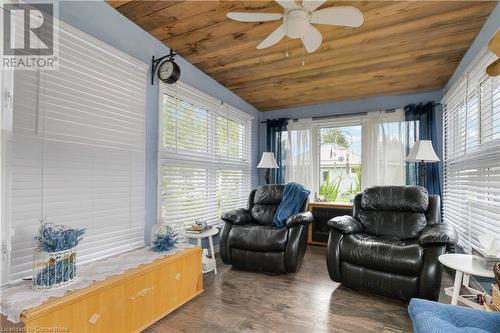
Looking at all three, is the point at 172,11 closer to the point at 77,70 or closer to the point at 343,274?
the point at 77,70

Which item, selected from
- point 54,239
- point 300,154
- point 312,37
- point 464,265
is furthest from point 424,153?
point 54,239

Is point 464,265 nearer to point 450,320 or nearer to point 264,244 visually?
point 450,320

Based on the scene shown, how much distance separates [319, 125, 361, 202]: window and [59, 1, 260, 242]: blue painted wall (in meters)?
2.41

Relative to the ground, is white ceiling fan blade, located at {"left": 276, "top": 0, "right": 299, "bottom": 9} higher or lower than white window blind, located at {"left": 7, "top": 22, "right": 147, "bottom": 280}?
higher

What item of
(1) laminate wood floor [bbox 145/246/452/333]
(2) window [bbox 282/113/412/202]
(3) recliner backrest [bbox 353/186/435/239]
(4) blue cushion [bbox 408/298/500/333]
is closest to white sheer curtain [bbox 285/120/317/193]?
(2) window [bbox 282/113/412/202]

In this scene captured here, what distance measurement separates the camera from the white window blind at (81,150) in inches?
64.4

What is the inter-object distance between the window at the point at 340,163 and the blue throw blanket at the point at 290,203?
4.69 feet

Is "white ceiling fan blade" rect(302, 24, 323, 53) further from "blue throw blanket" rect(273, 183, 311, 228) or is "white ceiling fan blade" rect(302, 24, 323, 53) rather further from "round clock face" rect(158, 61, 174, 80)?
"blue throw blanket" rect(273, 183, 311, 228)

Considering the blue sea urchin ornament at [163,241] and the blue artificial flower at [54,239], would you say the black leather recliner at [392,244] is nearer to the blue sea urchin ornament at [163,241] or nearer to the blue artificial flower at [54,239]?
the blue sea urchin ornament at [163,241]

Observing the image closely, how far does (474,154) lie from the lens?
2.54 m

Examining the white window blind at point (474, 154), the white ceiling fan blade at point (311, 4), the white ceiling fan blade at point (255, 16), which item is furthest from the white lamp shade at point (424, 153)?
the white ceiling fan blade at point (255, 16)

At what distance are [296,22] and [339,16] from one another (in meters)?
0.29

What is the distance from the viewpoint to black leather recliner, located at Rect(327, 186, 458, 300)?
207cm

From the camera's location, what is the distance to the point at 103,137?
2139mm
